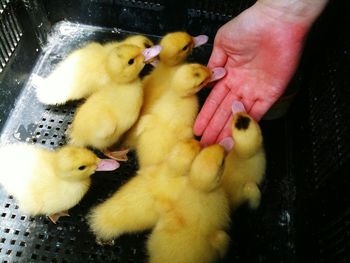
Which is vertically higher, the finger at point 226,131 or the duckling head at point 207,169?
the duckling head at point 207,169

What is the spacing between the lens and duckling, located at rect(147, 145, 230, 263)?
1.14 m

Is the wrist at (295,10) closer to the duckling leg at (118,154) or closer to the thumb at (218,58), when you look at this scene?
the thumb at (218,58)

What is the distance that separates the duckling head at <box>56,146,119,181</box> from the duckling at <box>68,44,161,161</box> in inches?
4.4

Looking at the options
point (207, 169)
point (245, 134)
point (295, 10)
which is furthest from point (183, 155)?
point (295, 10)

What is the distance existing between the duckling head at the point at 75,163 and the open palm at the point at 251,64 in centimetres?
39

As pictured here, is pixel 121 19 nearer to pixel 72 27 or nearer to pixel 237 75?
pixel 72 27

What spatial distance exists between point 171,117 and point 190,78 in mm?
144

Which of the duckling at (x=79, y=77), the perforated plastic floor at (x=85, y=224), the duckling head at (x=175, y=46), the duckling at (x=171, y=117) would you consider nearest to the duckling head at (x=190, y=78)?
the duckling at (x=171, y=117)

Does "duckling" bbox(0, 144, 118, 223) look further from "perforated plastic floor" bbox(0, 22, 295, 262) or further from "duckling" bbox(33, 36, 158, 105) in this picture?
"duckling" bbox(33, 36, 158, 105)

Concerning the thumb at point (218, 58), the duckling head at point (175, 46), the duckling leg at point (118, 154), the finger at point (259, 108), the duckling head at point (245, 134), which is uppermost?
the duckling head at point (175, 46)

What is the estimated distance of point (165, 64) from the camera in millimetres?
1531

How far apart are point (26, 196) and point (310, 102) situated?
98cm

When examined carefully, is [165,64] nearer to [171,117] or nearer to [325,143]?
[171,117]

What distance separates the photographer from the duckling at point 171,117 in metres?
1.36
